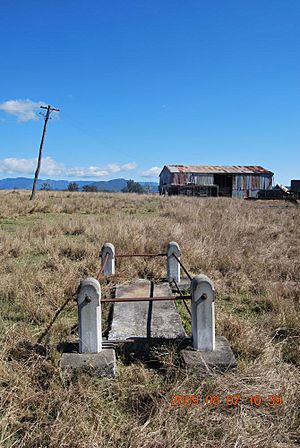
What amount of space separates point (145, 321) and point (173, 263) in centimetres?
A: 159

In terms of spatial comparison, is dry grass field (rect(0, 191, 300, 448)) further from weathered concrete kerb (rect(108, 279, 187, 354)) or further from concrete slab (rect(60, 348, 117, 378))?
weathered concrete kerb (rect(108, 279, 187, 354))

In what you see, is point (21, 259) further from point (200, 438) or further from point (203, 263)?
point (200, 438)

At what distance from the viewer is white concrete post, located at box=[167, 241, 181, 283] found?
502 cm

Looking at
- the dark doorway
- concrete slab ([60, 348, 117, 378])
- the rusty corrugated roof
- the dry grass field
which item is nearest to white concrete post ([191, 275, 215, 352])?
the dry grass field

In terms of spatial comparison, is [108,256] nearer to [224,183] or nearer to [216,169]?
[216,169]

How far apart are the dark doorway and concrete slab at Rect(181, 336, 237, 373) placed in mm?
40774

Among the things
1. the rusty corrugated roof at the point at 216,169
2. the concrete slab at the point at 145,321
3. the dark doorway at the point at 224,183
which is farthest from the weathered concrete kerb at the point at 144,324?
the dark doorway at the point at 224,183

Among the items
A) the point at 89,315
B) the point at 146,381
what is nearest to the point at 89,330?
the point at 89,315

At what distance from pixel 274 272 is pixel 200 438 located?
4084 millimetres

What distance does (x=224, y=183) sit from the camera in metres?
43.0

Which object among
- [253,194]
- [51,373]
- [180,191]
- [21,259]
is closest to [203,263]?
[21,259]

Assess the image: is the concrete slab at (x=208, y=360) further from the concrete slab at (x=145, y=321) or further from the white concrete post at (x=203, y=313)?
the concrete slab at (x=145, y=321)
